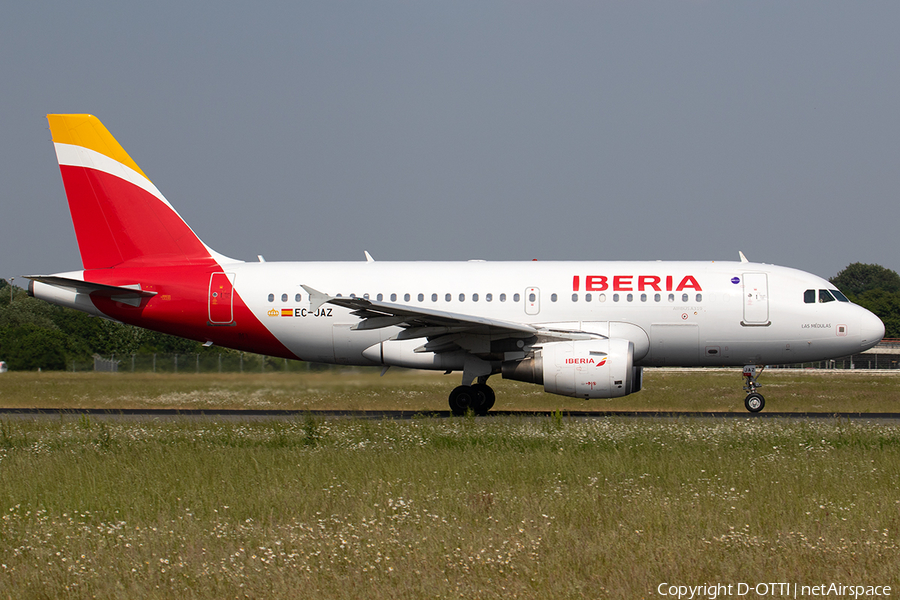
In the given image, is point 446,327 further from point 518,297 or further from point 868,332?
point 868,332

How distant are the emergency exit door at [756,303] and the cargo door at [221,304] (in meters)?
11.4

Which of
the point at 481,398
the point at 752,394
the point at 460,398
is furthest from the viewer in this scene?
the point at 752,394

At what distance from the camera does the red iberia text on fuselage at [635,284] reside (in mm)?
18719

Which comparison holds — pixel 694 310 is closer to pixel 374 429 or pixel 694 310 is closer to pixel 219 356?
pixel 374 429

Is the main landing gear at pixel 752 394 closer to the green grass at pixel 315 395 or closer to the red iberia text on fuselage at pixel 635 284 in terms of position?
the green grass at pixel 315 395

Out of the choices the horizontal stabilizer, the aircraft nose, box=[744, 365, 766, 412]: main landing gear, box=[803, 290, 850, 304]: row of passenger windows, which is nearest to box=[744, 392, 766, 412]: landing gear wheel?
box=[744, 365, 766, 412]: main landing gear

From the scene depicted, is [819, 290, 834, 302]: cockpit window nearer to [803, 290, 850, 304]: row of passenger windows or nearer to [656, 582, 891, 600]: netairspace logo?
[803, 290, 850, 304]: row of passenger windows

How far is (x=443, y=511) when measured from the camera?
25.7ft

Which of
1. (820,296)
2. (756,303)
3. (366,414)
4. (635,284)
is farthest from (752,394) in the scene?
(366,414)

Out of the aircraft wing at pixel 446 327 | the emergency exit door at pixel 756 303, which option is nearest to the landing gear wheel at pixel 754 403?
the emergency exit door at pixel 756 303

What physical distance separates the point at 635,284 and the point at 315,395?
7.69 meters

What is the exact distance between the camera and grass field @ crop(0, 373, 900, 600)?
19.3ft

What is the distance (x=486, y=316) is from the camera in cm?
1895

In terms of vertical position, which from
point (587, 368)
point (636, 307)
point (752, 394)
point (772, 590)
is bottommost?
point (772, 590)
